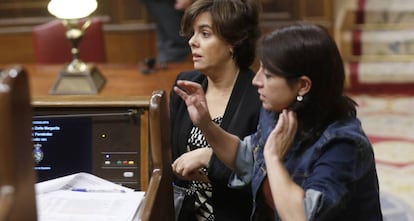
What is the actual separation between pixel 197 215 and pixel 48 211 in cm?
60

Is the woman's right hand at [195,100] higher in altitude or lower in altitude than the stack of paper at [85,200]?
higher

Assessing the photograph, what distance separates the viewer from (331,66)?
4.90 ft

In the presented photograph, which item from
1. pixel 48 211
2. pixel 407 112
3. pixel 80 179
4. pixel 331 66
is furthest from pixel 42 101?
pixel 407 112

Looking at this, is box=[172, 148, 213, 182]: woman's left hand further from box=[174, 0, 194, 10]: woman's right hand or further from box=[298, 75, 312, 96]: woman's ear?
box=[174, 0, 194, 10]: woman's right hand

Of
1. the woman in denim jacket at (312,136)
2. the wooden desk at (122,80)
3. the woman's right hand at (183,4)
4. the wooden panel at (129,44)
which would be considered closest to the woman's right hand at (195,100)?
the woman in denim jacket at (312,136)

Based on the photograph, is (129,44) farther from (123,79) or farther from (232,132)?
(232,132)

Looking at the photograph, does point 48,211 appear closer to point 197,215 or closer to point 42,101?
point 42,101

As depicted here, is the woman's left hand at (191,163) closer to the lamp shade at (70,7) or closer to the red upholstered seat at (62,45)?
the lamp shade at (70,7)

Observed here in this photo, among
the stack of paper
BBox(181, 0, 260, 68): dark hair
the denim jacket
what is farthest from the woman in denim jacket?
BBox(181, 0, 260, 68): dark hair

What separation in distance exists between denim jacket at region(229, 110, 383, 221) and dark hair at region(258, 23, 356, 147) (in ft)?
0.10

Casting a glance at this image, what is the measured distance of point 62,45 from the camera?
12.9 feet

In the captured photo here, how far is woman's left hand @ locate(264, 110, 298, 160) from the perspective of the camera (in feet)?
4.80

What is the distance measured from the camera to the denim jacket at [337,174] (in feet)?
4.71

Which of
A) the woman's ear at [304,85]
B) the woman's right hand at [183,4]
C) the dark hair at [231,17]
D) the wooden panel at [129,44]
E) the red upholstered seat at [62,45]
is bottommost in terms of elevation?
the wooden panel at [129,44]
